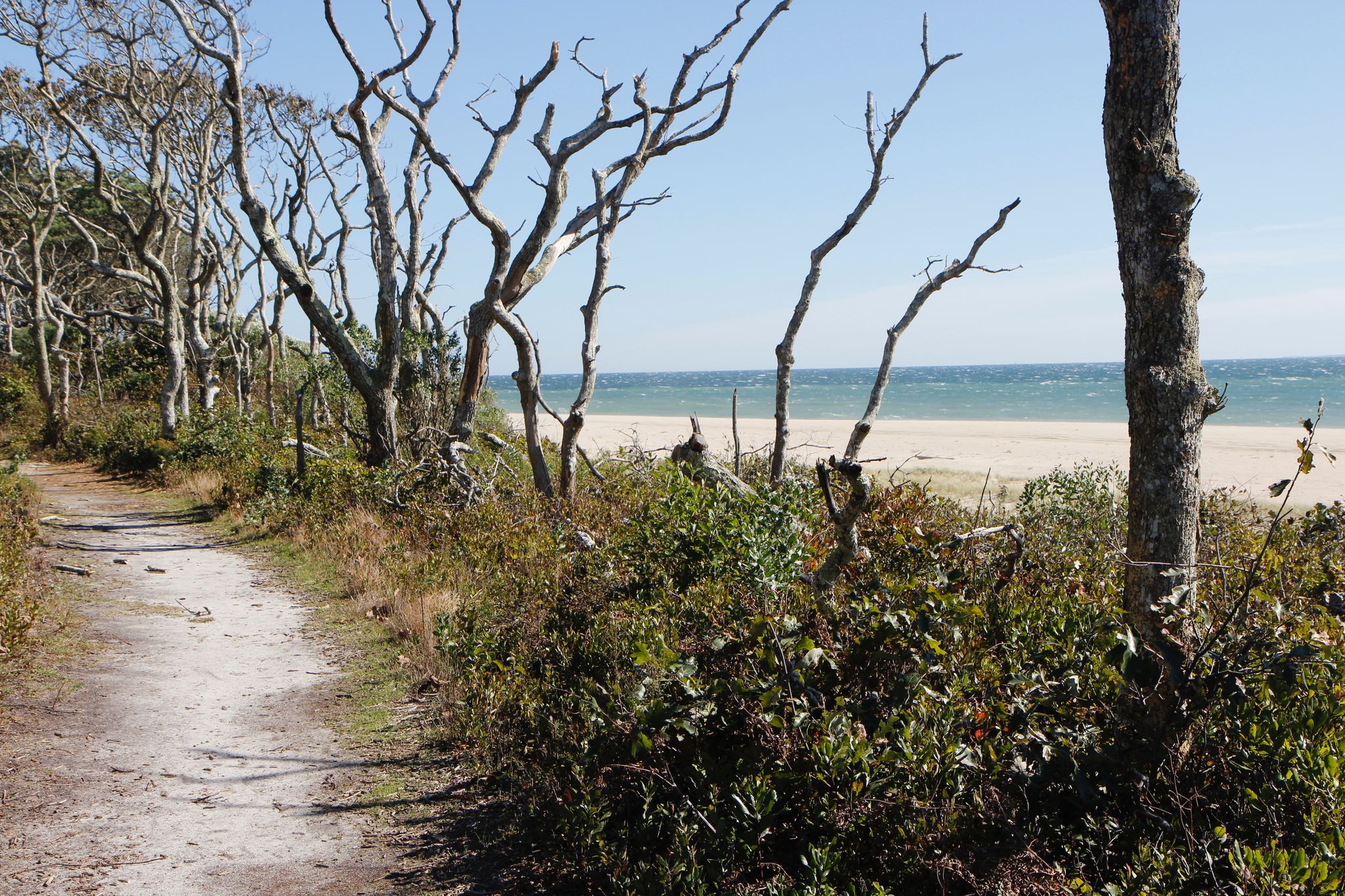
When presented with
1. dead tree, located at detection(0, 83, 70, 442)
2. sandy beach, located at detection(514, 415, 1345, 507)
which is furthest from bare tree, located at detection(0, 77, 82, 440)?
sandy beach, located at detection(514, 415, 1345, 507)

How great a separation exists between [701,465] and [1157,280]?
5768mm

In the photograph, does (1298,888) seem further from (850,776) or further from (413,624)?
(413,624)

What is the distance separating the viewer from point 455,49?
13.7m

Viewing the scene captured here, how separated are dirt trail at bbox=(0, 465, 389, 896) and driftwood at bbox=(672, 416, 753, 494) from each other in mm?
3610

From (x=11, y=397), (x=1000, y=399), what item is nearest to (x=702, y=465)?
(x=11, y=397)

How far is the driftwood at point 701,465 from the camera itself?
29.1ft

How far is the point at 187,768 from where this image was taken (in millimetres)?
5121

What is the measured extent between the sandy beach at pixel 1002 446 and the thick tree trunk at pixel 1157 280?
43.3 feet

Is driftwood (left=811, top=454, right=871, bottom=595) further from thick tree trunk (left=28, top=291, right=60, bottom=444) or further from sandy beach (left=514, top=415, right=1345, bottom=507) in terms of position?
thick tree trunk (left=28, top=291, right=60, bottom=444)

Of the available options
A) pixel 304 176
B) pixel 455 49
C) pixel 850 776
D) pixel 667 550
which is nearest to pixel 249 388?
pixel 304 176

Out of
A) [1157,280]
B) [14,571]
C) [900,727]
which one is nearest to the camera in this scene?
[1157,280]

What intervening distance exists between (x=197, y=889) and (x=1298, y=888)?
158 inches

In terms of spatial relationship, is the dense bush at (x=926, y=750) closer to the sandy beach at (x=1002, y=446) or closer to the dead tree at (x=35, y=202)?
the sandy beach at (x=1002, y=446)

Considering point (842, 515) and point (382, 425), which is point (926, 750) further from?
point (382, 425)
